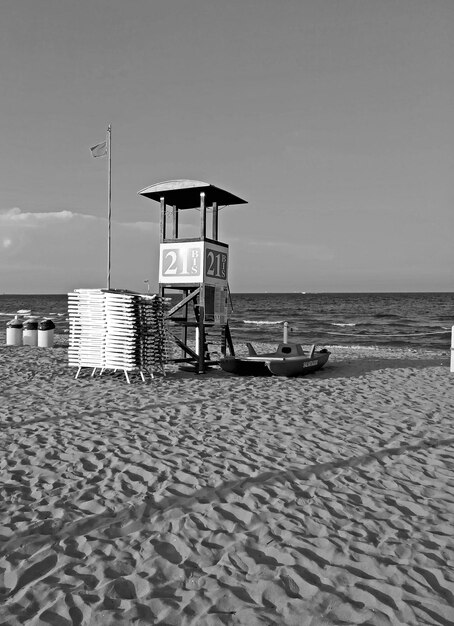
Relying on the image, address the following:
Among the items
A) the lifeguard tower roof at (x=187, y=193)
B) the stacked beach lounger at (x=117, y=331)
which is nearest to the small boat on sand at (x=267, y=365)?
the stacked beach lounger at (x=117, y=331)

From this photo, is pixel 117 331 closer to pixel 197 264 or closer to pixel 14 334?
pixel 197 264

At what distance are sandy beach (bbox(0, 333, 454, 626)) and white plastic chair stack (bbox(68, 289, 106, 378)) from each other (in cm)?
271

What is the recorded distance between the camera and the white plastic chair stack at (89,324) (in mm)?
11672

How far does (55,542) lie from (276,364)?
8.46 metres

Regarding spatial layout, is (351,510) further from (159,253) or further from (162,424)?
(159,253)

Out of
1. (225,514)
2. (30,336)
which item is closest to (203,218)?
(225,514)

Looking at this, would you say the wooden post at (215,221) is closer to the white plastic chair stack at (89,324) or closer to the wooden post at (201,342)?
the wooden post at (201,342)

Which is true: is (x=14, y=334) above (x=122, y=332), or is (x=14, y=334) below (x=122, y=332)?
below

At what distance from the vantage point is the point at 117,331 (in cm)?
1150

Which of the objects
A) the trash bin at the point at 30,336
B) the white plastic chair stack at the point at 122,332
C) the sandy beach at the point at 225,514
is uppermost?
the white plastic chair stack at the point at 122,332

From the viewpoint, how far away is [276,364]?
1214 cm

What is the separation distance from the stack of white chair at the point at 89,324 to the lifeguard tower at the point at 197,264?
1.89m

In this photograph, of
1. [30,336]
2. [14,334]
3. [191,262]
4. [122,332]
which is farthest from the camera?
[30,336]

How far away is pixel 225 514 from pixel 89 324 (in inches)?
312
